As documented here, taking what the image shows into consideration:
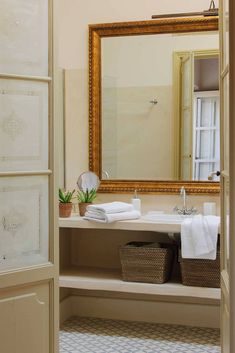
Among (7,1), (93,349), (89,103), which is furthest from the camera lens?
(89,103)

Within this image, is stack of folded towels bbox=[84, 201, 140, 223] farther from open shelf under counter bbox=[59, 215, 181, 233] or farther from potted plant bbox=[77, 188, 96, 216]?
potted plant bbox=[77, 188, 96, 216]

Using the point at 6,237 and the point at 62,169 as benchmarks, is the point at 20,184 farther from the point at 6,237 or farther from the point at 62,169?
the point at 62,169

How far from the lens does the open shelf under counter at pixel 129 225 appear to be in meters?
3.63

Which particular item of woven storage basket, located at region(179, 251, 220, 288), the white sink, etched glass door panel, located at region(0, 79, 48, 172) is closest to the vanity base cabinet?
woven storage basket, located at region(179, 251, 220, 288)

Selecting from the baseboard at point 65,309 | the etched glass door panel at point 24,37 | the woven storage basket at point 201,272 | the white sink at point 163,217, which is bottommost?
the baseboard at point 65,309

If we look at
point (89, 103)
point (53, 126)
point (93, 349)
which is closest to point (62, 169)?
point (89, 103)

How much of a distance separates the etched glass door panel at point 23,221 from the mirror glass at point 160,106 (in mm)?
1692

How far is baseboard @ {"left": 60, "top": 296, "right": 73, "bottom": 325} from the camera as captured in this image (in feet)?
13.7

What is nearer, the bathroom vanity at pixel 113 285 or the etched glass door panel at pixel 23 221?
the etched glass door panel at pixel 23 221

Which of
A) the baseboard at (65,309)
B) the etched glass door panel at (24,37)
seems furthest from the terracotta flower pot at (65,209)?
the etched glass door panel at (24,37)

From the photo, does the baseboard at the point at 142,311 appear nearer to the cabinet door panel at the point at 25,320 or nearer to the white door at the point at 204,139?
the white door at the point at 204,139

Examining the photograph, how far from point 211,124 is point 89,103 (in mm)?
970

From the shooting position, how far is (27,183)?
2498mm

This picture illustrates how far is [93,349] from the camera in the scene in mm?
3564
